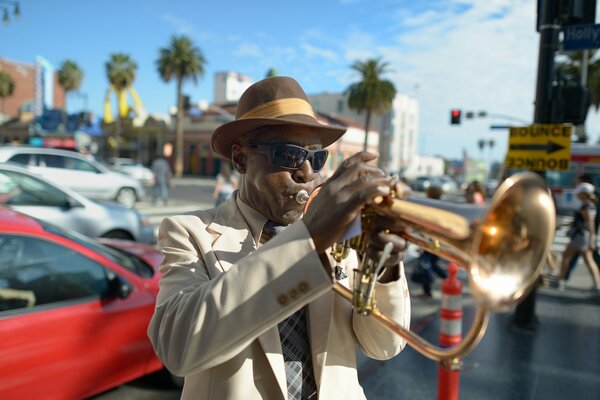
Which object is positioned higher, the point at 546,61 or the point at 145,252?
the point at 546,61

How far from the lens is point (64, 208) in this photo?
18.9 ft

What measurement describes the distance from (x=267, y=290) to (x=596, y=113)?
3914 centimetres

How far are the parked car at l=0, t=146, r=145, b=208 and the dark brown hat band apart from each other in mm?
10378

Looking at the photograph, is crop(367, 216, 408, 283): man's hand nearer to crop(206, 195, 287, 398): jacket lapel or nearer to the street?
crop(206, 195, 287, 398): jacket lapel

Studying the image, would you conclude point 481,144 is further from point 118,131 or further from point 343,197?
point 343,197

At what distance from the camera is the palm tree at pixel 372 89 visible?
1607 inches

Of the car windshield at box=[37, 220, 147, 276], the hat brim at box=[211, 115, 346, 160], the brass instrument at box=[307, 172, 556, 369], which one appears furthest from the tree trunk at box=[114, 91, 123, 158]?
the brass instrument at box=[307, 172, 556, 369]

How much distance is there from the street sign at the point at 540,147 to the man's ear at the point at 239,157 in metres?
4.40

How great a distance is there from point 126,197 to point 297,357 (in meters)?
14.2

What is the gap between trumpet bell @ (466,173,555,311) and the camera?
2.95ft

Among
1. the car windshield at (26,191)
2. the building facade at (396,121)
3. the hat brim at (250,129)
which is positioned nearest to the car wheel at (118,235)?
the car windshield at (26,191)

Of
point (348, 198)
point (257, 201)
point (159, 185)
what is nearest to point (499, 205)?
point (348, 198)

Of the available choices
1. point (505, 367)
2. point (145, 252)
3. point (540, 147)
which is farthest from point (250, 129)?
point (540, 147)

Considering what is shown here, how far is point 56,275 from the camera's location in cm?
300
